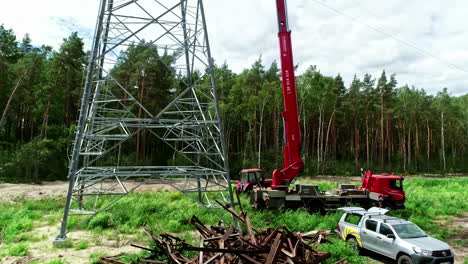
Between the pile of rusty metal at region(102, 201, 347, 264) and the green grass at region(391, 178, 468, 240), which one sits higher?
the pile of rusty metal at region(102, 201, 347, 264)

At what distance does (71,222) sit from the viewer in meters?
12.9

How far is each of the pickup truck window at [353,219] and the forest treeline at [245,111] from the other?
65.5 ft

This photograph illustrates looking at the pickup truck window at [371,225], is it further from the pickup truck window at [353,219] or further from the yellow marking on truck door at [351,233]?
the pickup truck window at [353,219]

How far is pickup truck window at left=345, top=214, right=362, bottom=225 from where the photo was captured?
35.8 feet

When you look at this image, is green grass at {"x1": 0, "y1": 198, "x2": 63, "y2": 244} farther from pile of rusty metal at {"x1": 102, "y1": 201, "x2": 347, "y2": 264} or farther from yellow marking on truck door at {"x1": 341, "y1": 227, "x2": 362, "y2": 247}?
yellow marking on truck door at {"x1": 341, "y1": 227, "x2": 362, "y2": 247}

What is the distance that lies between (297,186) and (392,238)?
7.24m

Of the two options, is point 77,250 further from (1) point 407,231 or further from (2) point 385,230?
(1) point 407,231

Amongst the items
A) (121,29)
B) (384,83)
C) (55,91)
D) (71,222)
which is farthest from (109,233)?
(384,83)

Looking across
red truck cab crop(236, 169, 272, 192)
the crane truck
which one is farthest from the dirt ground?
red truck cab crop(236, 169, 272, 192)

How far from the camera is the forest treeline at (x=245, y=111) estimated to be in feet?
109

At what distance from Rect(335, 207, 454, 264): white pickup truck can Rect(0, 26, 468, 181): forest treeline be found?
66.9 feet

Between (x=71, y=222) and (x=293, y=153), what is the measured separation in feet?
35.6

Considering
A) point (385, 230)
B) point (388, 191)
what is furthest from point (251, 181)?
point (385, 230)

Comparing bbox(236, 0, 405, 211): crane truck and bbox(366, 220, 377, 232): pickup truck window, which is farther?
bbox(236, 0, 405, 211): crane truck
